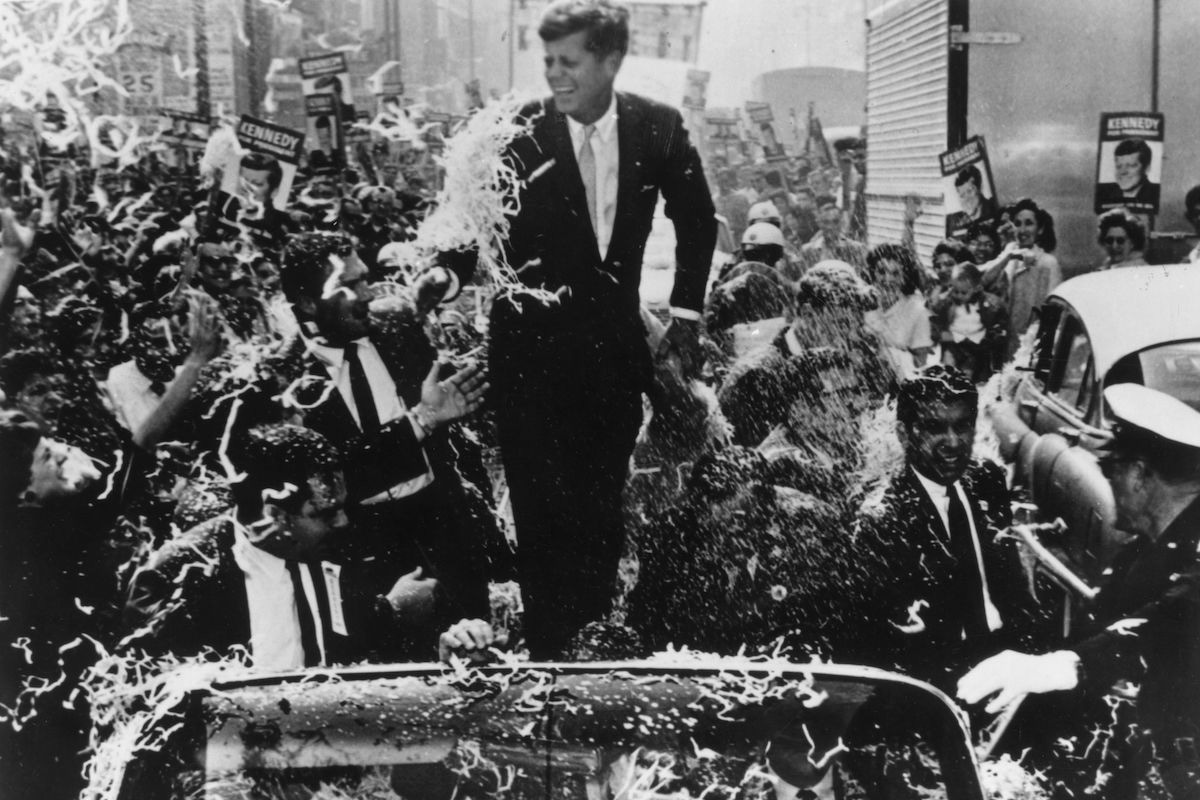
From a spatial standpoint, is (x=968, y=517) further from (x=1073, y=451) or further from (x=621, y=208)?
(x=621, y=208)

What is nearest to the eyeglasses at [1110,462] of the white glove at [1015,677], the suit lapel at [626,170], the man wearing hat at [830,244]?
the white glove at [1015,677]

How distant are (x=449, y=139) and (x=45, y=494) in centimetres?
140

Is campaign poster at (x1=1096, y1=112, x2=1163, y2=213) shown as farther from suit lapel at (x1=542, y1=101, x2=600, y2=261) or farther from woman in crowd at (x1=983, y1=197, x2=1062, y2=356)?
suit lapel at (x1=542, y1=101, x2=600, y2=261)

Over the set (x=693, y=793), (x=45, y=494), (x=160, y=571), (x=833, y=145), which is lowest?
(x=693, y=793)

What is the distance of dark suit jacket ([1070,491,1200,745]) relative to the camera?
9.30 feet

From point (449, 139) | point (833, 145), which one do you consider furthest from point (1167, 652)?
point (449, 139)

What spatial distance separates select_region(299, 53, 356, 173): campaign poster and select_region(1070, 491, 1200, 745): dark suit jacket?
2.20 m

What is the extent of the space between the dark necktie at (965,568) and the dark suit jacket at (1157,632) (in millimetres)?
253

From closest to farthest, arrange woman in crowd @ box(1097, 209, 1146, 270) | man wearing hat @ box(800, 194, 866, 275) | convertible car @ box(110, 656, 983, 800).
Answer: convertible car @ box(110, 656, 983, 800)
man wearing hat @ box(800, 194, 866, 275)
woman in crowd @ box(1097, 209, 1146, 270)

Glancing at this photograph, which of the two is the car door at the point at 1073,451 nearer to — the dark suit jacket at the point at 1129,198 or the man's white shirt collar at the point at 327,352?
the dark suit jacket at the point at 1129,198

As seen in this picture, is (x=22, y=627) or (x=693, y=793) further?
(x=22, y=627)

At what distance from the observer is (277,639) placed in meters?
2.96

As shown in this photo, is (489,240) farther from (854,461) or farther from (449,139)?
(854,461)

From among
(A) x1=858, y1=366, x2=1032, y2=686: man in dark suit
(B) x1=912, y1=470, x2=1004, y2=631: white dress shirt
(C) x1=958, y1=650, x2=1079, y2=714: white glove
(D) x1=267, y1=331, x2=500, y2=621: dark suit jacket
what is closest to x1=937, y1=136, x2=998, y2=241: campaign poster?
(A) x1=858, y1=366, x2=1032, y2=686: man in dark suit
